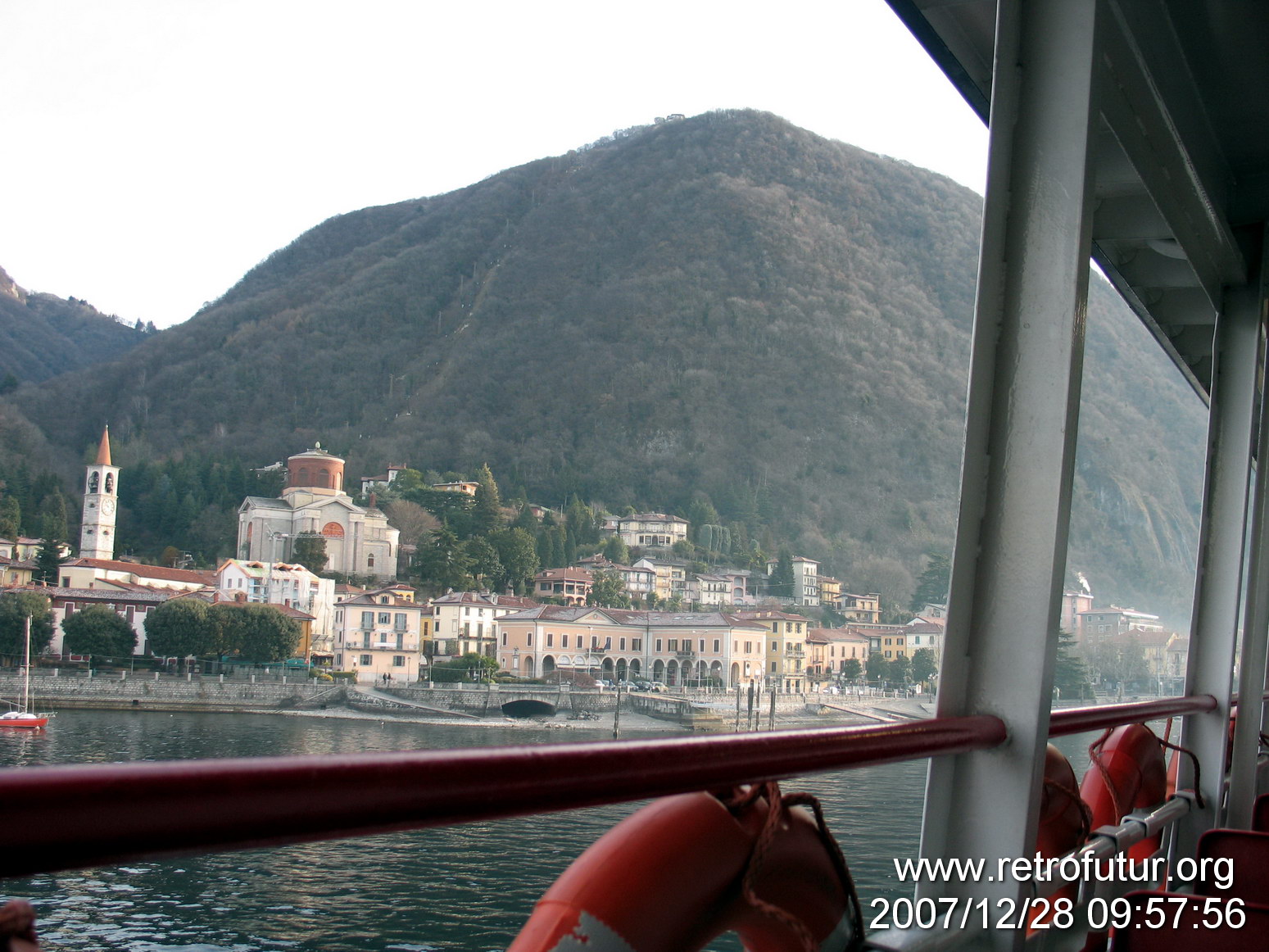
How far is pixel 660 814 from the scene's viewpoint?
0.58 metres

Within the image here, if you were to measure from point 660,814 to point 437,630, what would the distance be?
20.9m

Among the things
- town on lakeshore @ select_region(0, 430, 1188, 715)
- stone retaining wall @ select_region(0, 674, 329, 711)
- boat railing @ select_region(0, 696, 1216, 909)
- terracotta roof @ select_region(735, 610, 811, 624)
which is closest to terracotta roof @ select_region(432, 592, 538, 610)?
town on lakeshore @ select_region(0, 430, 1188, 715)

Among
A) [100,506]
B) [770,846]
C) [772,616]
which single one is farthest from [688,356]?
[770,846]

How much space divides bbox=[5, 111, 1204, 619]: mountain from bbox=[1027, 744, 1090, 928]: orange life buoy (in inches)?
426

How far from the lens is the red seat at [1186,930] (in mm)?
1067

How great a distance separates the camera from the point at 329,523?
2338 centimetres

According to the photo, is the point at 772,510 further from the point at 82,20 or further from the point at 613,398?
the point at 82,20

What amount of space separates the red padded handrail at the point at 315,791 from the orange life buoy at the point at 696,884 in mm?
22

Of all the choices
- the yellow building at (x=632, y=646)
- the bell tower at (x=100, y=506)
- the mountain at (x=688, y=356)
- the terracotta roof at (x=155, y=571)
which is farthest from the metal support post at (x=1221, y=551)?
the yellow building at (x=632, y=646)

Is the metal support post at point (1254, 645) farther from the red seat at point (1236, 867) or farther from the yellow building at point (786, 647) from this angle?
the yellow building at point (786, 647)

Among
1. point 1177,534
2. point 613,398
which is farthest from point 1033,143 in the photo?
point 613,398

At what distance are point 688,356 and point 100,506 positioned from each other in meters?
59.6

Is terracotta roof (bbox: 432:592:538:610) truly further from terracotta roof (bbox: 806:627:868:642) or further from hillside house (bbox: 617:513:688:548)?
hillside house (bbox: 617:513:688:548)

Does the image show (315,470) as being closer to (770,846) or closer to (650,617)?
(650,617)
